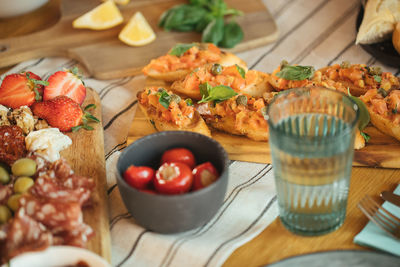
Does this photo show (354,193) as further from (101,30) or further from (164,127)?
(101,30)

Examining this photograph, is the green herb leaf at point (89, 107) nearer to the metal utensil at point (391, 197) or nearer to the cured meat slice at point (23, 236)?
the cured meat slice at point (23, 236)

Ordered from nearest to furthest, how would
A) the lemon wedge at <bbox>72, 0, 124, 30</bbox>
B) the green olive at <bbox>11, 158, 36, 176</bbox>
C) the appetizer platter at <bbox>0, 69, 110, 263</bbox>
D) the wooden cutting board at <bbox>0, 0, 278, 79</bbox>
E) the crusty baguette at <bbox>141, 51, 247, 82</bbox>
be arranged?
the appetizer platter at <bbox>0, 69, 110, 263</bbox> < the green olive at <bbox>11, 158, 36, 176</bbox> < the crusty baguette at <bbox>141, 51, 247, 82</bbox> < the wooden cutting board at <bbox>0, 0, 278, 79</bbox> < the lemon wedge at <bbox>72, 0, 124, 30</bbox>

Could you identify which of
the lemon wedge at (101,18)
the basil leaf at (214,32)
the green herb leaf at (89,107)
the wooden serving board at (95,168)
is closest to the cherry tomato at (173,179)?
the wooden serving board at (95,168)

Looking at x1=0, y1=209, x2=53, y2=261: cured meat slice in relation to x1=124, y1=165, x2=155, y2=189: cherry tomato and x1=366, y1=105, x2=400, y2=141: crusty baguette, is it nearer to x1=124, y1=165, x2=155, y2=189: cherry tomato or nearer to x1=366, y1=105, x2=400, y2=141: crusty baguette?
x1=124, y1=165, x2=155, y2=189: cherry tomato

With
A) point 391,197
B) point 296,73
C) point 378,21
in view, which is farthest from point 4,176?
point 378,21

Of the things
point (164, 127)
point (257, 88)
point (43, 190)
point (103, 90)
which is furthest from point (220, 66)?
point (43, 190)

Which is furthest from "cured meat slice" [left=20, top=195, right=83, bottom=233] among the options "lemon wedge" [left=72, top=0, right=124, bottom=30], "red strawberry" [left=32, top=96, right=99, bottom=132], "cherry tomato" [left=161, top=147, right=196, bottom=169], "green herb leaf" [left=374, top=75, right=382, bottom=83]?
"lemon wedge" [left=72, top=0, right=124, bottom=30]
